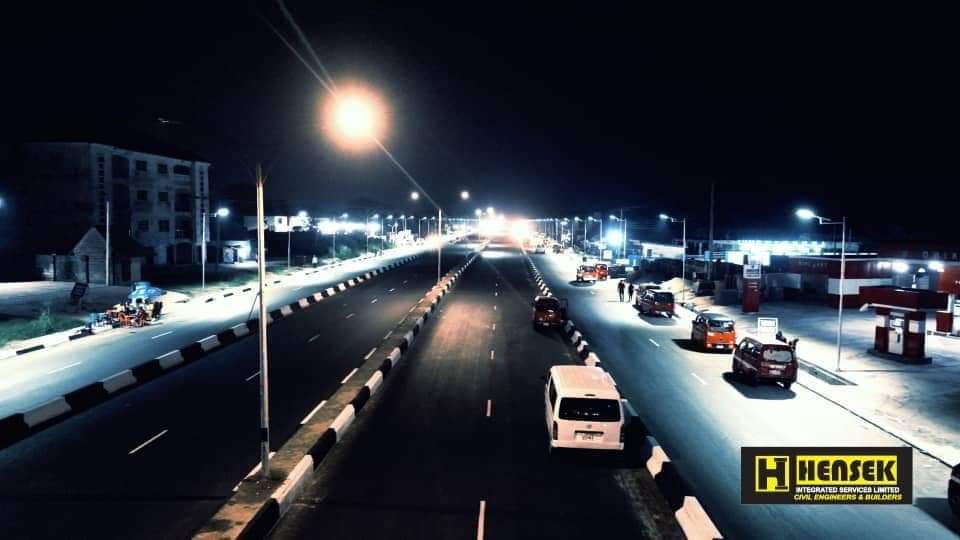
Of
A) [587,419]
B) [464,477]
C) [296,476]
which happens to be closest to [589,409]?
[587,419]

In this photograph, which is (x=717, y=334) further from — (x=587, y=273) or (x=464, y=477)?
(x=587, y=273)

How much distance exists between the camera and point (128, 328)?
31.7 meters

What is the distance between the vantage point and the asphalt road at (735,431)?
1154cm

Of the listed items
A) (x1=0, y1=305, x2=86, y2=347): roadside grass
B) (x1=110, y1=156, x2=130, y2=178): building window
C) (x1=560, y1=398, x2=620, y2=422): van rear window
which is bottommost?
(x1=0, y1=305, x2=86, y2=347): roadside grass

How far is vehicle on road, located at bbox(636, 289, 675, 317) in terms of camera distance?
3871 centimetres

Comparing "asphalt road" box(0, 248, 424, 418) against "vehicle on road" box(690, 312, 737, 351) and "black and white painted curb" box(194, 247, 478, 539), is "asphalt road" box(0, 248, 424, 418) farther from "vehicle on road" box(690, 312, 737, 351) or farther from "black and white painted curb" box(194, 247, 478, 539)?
"vehicle on road" box(690, 312, 737, 351)

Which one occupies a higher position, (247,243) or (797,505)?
(247,243)

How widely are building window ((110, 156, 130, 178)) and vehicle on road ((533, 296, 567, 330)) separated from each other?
48331 millimetres

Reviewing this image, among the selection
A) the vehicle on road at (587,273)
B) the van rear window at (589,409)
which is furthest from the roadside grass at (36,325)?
the vehicle on road at (587,273)

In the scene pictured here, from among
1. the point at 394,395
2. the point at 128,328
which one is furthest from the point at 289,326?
the point at 394,395

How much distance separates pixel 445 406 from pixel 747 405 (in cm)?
973

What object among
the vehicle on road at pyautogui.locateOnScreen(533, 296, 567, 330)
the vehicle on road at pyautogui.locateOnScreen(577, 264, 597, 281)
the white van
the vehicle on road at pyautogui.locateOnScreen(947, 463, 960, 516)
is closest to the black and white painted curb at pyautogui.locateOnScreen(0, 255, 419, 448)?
the white van

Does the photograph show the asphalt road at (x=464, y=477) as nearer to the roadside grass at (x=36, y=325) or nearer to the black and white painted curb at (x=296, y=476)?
the black and white painted curb at (x=296, y=476)

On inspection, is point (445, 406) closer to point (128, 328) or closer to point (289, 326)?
point (289, 326)
